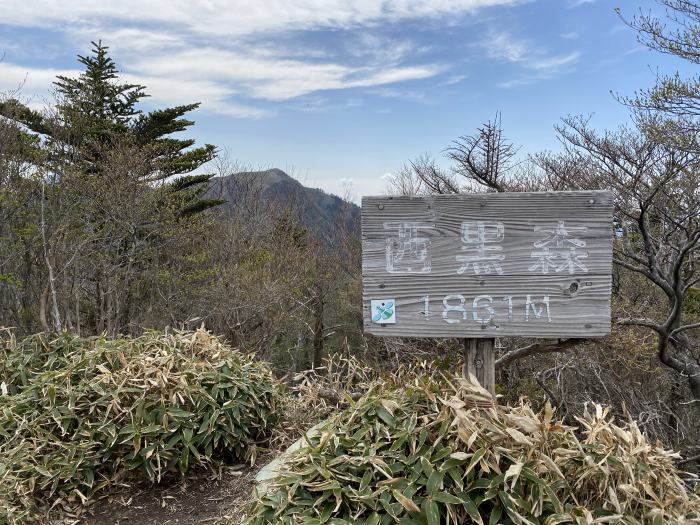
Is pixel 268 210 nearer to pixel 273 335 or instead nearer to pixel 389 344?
pixel 273 335

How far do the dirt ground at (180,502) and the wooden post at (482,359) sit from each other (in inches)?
54.5

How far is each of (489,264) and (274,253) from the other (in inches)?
399

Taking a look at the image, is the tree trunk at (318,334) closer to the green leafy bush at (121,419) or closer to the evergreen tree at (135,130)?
the evergreen tree at (135,130)

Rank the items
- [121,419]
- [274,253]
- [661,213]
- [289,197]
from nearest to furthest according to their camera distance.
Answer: [121,419] → [661,213] → [274,253] → [289,197]

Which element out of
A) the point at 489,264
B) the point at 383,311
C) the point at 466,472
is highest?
the point at 489,264

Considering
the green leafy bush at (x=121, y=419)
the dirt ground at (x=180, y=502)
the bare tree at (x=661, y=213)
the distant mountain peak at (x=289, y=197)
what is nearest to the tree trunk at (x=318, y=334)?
the distant mountain peak at (x=289, y=197)

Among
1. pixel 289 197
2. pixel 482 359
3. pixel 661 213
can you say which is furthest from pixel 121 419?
pixel 289 197

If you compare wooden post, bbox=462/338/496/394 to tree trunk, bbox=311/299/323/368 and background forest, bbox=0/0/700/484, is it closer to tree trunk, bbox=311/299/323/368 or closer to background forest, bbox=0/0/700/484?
background forest, bbox=0/0/700/484

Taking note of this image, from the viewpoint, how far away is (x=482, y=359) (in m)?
2.18

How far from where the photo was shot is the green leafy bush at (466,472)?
1.79 metres

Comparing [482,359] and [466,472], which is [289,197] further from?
[466,472]

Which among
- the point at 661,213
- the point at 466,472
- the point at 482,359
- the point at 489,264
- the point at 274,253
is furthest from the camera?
the point at 274,253

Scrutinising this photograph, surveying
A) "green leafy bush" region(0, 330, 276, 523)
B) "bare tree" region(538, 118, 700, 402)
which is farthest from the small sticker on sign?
"bare tree" region(538, 118, 700, 402)

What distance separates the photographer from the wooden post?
2.18 metres
